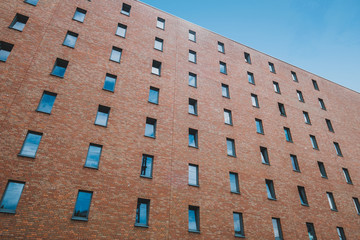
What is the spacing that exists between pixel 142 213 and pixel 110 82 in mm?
10578

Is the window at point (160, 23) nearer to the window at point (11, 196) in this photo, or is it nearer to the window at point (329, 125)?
the window at point (11, 196)

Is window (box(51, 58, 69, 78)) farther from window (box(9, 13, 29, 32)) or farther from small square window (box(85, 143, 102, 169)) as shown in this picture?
small square window (box(85, 143, 102, 169))

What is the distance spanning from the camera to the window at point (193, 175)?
692 inches

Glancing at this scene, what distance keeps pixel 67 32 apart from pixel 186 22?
43.8 ft

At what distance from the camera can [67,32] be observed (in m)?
19.5

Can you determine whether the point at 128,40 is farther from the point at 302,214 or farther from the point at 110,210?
the point at 302,214

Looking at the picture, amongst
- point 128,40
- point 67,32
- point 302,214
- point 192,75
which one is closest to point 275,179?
point 302,214

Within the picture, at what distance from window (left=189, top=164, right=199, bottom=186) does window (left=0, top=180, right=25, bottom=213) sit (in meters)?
10.8

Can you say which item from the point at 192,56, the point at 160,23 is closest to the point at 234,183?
the point at 192,56

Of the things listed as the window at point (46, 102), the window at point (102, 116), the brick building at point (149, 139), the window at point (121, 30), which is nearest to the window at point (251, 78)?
the brick building at point (149, 139)

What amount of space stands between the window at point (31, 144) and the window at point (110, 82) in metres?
6.07

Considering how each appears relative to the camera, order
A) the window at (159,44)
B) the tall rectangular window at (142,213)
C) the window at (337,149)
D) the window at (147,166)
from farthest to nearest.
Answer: the window at (337,149) → the window at (159,44) → the window at (147,166) → the tall rectangular window at (142,213)

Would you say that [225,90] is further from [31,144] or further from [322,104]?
[31,144]

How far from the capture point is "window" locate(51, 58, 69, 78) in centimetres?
1756
